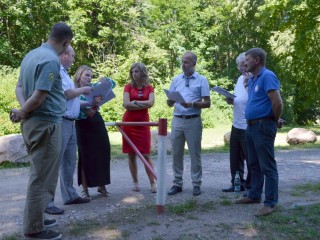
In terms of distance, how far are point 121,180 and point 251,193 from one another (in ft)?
9.94

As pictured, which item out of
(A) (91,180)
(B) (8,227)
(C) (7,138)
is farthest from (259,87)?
(C) (7,138)

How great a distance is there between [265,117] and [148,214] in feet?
6.02

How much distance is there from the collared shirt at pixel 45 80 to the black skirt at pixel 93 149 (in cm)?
175

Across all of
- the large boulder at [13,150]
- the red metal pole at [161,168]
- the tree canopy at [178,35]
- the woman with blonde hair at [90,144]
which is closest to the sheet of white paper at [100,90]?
the woman with blonde hair at [90,144]

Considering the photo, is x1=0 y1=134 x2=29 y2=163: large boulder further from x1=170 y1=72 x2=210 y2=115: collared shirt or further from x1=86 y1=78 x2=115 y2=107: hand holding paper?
x1=170 y1=72 x2=210 y2=115: collared shirt

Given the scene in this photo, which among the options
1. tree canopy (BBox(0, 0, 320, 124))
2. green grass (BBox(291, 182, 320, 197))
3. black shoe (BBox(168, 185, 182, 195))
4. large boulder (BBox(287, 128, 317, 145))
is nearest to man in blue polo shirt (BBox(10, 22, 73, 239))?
black shoe (BBox(168, 185, 182, 195))

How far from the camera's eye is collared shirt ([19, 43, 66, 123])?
4461 mm

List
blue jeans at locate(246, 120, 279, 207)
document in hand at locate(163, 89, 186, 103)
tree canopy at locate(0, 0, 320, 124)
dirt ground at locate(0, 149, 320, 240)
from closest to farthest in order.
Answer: dirt ground at locate(0, 149, 320, 240)
blue jeans at locate(246, 120, 279, 207)
document in hand at locate(163, 89, 186, 103)
tree canopy at locate(0, 0, 320, 124)

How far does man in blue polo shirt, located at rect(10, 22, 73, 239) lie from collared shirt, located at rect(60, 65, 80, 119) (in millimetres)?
1110

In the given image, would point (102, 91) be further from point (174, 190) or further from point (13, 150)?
point (13, 150)

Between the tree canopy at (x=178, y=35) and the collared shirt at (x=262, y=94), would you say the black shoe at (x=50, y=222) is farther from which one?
the tree canopy at (x=178, y=35)

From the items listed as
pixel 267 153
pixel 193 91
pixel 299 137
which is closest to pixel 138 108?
pixel 193 91

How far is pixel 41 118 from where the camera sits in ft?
15.1

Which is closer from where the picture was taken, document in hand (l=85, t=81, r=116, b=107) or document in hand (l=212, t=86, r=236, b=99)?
document in hand (l=85, t=81, r=116, b=107)
